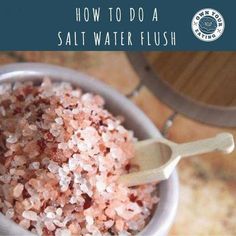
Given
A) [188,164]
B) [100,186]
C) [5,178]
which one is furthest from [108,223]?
[188,164]

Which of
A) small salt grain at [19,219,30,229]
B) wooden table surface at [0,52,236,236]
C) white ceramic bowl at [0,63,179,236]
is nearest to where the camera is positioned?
small salt grain at [19,219,30,229]

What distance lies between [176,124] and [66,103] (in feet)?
1.23

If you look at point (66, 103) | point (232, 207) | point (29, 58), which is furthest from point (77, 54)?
point (232, 207)

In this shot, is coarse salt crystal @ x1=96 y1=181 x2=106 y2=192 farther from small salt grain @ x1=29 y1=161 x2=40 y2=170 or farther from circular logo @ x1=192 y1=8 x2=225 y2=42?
circular logo @ x1=192 y1=8 x2=225 y2=42

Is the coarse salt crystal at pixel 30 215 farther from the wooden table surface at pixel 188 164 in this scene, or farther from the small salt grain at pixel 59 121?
the wooden table surface at pixel 188 164

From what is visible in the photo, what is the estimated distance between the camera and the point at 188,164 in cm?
121

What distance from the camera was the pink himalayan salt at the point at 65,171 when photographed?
872mm

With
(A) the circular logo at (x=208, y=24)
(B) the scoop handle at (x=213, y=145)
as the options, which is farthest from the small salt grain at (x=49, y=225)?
(A) the circular logo at (x=208, y=24)

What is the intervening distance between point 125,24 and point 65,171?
30 centimetres

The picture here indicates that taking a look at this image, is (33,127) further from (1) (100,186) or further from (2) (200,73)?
(2) (200,73)

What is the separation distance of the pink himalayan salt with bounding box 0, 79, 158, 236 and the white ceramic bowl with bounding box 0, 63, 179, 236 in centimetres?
3

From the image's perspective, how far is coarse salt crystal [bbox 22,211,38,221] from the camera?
0.86 metres

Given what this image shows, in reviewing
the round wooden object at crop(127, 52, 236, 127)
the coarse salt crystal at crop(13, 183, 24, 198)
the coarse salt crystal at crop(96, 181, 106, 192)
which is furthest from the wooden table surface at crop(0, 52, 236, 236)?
the coarse salt crystal at crop(13, 183, 24, 198)

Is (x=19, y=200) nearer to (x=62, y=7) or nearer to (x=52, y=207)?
(x=52, y=207)
